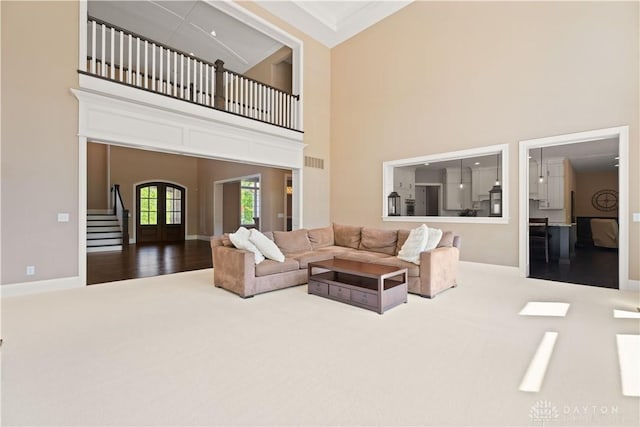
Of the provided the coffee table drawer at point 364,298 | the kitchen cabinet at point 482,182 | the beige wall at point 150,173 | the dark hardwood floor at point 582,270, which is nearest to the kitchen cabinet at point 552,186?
the kitchen cabinet at point 482,182

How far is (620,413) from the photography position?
167cm

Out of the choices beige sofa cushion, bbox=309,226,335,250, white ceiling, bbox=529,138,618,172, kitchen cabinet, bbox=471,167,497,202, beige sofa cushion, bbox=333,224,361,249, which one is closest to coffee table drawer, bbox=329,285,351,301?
beige sofa cushion, bbox=309,226,335,250

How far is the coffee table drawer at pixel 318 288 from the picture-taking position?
12.7 feet

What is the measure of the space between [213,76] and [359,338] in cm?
572

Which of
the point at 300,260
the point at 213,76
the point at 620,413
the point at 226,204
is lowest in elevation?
the point at 620,413

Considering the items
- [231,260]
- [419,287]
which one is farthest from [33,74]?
[419,287]

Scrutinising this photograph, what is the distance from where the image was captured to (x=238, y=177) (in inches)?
406

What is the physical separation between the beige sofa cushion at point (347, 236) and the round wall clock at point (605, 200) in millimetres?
10144

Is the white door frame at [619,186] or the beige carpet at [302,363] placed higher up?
the white door frame at [619,186]

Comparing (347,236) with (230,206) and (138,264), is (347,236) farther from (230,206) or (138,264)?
(230,206)

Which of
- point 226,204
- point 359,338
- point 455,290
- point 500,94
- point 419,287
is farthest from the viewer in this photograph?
point 226,204

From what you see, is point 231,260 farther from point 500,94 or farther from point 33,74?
point 500,94

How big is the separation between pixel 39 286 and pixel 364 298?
4348 millimetres

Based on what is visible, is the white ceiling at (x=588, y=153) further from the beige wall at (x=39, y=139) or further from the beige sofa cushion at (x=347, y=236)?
the beige wall at (x=39, y=139)
